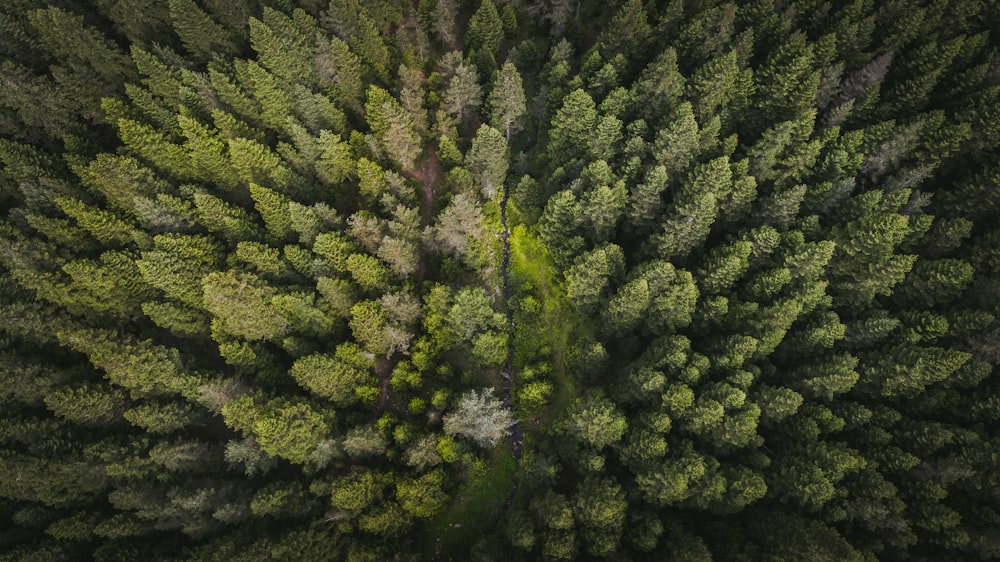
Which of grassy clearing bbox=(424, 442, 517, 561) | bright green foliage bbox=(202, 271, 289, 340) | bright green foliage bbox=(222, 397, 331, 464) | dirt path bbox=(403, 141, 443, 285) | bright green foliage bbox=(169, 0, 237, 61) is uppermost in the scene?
bright green foliage bbox=(169, 0, 237, 61)

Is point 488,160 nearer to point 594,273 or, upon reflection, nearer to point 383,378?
point 594,273

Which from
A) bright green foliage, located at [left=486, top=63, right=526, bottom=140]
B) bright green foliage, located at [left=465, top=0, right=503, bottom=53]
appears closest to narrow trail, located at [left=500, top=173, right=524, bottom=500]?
bright green foliage, located at [left=486, top=63, right=526, bottom=140]

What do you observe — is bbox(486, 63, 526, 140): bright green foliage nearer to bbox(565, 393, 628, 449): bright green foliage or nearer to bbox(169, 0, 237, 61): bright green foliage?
bbox(169, 0, 237, 61): bright green foliage

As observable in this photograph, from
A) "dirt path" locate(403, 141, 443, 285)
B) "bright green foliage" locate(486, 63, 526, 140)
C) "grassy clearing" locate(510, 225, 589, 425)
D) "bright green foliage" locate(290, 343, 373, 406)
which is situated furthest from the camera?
"dirt path" locate(403, 141, 443, 285)

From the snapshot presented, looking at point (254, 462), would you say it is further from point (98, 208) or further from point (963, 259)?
point (963, 259)

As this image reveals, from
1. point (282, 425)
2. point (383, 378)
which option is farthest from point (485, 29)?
point (282, 425)

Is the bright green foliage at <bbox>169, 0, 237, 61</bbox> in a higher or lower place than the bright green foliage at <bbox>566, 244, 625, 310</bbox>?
higher

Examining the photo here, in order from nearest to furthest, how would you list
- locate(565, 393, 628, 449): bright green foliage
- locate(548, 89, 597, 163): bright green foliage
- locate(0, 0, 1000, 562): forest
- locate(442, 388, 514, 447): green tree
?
locate(0, 0, 1000, 562): forest, locate(565, 393, 628, 449): bright green foliage, locate(442, 388, 514, 447): green tree, locate(548, 89, 597, 163): bright green foliage
